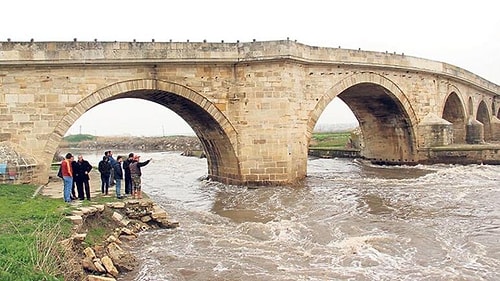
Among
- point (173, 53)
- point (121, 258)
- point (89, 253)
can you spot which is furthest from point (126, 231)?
point (173, 53)

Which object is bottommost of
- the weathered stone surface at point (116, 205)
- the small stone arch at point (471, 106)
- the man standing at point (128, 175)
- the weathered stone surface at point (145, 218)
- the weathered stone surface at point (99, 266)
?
the weathered stone surface at point (99, 266)

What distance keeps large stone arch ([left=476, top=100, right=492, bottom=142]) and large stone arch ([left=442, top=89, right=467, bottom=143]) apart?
5884 mm

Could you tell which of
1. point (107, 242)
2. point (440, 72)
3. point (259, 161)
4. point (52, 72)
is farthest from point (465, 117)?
point (107, 242)

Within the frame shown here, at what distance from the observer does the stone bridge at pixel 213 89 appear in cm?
1377

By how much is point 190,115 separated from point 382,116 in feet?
34.5

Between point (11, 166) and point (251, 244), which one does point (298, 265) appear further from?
point (11, 166)

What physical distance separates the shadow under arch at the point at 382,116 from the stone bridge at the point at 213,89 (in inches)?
5.4

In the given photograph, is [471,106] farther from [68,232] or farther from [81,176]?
[68,232]

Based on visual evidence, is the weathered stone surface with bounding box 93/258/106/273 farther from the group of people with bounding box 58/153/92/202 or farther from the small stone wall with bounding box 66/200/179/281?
the group of people with bounding box 58/153/92/202

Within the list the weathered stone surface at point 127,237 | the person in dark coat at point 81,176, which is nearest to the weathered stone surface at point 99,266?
the weathered stone surface at point 127,237

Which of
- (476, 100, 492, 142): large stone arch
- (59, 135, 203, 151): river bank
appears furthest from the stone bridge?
(59, 135, 203, 151): river bank

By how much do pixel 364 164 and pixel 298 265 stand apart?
18432 millimetres

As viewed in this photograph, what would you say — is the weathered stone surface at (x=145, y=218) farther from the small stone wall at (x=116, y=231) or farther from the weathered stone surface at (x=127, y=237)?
the weathered stone surface at (x=127, y=237)

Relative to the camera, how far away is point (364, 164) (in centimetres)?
2497
